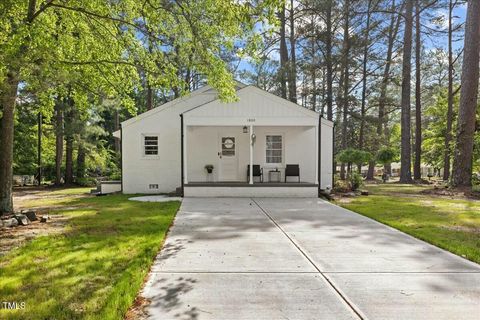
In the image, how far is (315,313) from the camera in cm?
293

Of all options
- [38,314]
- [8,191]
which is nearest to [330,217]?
[38,314]

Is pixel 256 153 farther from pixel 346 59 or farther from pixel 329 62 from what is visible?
pixel 346 59

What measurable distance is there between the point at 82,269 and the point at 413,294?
3786 millimetres

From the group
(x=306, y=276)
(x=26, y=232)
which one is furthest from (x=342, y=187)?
(x=26, y=232)

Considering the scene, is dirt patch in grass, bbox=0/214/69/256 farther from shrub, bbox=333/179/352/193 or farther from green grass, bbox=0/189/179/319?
shrub, bbox=333/179/352/193

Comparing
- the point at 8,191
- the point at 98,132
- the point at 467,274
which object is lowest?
the point at 467,274

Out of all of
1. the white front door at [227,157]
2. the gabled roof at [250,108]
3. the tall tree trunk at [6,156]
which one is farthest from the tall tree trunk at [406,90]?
the tall tree trunk at [6,156]

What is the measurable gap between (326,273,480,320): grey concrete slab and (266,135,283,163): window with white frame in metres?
10.3

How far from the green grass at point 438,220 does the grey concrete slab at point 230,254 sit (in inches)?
99.7

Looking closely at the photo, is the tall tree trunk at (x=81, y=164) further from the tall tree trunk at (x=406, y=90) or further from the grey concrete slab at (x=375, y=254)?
the tall tree trunk at (x=406, y=90)

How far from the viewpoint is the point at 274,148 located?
14.2 meters

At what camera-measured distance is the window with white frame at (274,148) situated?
14.1 meters

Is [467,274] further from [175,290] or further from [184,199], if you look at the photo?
[184,199]

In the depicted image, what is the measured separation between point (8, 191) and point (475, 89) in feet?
53.8
